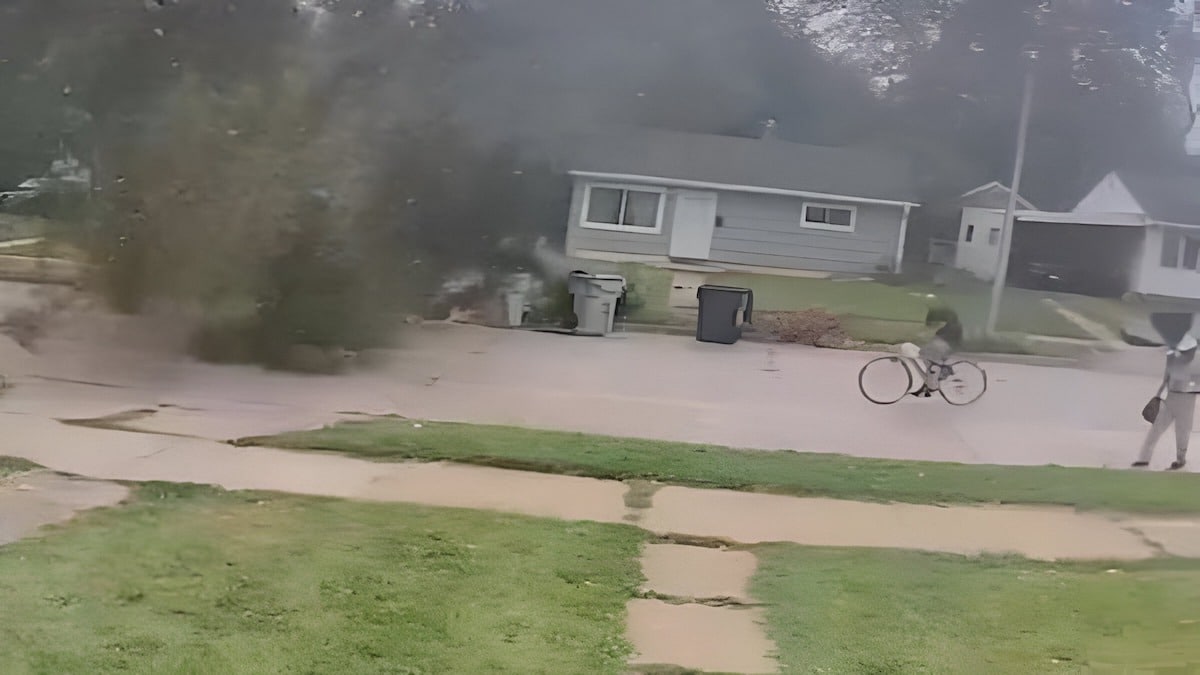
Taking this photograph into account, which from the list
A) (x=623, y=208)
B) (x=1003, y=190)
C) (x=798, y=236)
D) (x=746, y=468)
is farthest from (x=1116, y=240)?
(x=623, y=208)

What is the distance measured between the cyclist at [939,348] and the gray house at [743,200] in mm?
141

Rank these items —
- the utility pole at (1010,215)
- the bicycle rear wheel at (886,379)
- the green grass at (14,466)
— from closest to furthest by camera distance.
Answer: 1. the utility pole at (1010,215)
2. the bicycle rear wheel at (886,379)
3. the green grass at (14,466)

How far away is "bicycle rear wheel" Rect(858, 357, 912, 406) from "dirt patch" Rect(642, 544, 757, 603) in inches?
16.4

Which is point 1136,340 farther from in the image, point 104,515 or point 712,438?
point 104,515

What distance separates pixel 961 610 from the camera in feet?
5.39

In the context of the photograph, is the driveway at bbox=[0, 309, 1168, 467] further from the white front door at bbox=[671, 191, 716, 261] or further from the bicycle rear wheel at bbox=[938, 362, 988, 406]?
the white front door at bbox=[671, 191, 716, 261]

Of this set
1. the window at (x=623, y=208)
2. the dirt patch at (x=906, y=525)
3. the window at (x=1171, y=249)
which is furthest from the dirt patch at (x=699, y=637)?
the window at (x=1171, y=249)

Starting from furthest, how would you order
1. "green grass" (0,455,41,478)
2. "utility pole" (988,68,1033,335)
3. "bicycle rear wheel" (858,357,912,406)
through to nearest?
1. "green grass" (0,455,41,478)
2. "bicycle rear wheel" (858,357,912,406)
3. "utility pole" (988,68,1033,335)

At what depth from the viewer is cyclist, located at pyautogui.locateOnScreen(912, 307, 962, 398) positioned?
5.11 ft

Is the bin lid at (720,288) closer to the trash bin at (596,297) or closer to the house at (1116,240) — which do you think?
the trash bin at (596,297)

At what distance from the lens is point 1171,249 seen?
1554mm

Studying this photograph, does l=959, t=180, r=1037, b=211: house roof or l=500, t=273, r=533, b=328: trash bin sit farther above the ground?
l=959, t=180, r=1037, b=211: house roof

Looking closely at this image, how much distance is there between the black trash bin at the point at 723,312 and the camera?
5.11 feet

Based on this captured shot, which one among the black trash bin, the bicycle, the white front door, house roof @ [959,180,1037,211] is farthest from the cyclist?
the white front door
